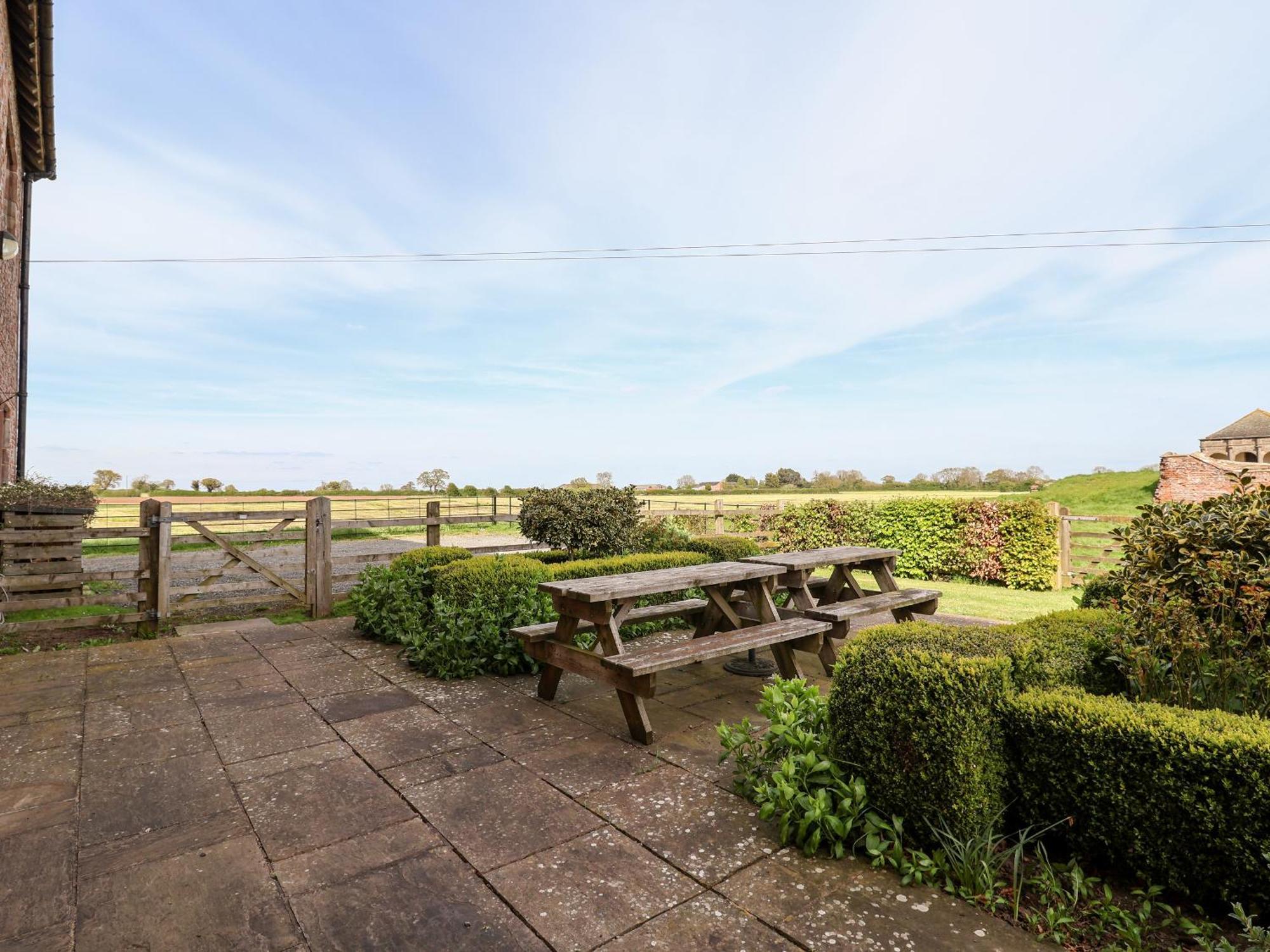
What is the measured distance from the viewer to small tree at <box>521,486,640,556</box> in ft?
27.5

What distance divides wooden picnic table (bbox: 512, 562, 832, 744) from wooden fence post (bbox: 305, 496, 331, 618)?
4.32 metres

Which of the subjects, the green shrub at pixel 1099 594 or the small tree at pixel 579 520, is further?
the small tree at pixel 579 520

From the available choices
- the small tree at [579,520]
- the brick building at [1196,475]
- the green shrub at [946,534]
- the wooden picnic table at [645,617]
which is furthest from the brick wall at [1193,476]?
the wooden picnic table at [645,617]

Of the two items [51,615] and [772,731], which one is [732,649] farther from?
[51,615]

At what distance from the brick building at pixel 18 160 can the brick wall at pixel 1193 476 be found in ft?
88.9

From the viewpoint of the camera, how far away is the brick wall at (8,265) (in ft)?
32.8

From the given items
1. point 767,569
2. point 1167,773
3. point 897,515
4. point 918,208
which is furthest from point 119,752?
point 918,208

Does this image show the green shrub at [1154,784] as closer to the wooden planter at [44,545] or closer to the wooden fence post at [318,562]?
the wooden fence post at [318,562]

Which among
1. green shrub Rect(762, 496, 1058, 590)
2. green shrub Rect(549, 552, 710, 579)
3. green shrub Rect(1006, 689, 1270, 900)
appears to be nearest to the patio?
green shrub Rect(1006, 689, 1270, 900)

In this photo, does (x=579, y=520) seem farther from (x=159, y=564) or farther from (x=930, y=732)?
(x=930, y=732)

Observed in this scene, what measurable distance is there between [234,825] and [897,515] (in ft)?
40.9

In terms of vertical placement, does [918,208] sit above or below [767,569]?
above

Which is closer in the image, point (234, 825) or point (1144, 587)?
point (234, 825)

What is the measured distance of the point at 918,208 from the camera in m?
12.0
